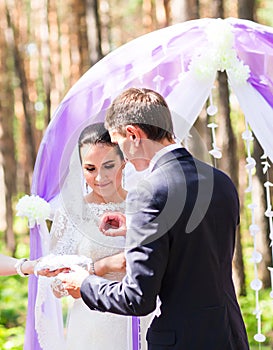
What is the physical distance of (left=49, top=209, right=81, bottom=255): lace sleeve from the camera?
13.6 feet

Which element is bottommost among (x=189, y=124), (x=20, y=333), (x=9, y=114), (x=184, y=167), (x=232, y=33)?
(x=20, y=333)

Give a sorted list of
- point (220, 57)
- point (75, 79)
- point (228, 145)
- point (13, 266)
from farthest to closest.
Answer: point (75, 79), point (228, 145), point (220, 57), point (13, 266)

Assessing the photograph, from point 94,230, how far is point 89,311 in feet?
1.43

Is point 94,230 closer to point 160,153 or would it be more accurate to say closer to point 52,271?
point 52,271

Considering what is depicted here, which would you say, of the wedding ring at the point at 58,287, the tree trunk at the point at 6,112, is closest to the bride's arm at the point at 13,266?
the wedding ring at the point at 58,287

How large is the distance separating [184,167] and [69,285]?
687 mm

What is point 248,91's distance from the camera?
4.54 m

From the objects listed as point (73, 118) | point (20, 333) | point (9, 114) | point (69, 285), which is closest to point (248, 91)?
point (73, 118)

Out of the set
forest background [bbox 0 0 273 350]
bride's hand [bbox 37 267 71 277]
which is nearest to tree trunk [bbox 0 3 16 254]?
forest background [bbox 0 0 273 350]

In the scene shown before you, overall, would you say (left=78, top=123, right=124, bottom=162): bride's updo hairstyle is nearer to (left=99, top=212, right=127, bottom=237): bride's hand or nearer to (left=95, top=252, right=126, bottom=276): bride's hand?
(left=99, top=212, right=127, bottom=237): bride's hand

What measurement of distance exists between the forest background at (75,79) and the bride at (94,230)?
205 centimetres

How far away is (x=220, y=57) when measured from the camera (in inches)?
174

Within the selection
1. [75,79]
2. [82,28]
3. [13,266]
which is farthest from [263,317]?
[75,79]

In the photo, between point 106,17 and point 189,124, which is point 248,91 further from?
point 106,17
